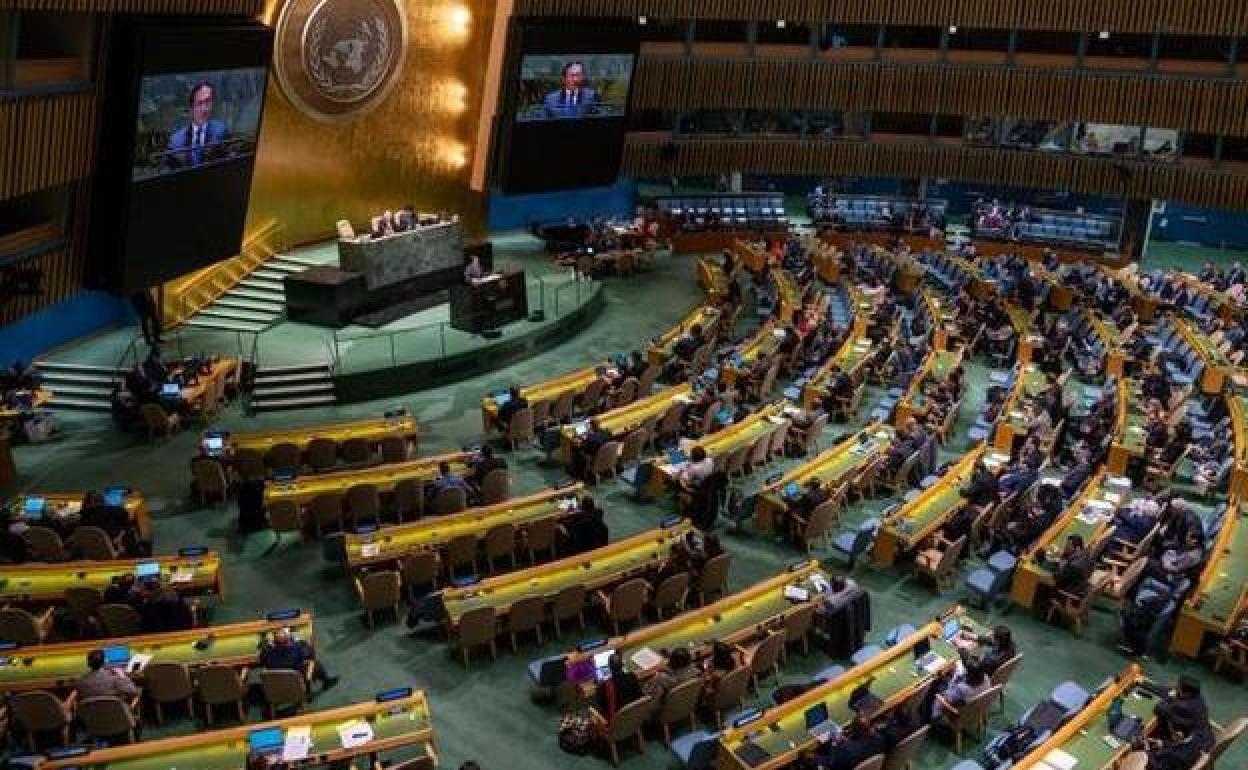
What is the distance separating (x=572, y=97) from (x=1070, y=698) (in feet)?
66.5

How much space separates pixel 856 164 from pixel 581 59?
11335 mm

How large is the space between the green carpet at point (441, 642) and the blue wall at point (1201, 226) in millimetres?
20097

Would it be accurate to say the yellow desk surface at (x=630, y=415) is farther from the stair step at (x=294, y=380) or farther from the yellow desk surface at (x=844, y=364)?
the stair step at (x=294, y=380)

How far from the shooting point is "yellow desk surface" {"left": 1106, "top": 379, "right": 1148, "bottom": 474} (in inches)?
703

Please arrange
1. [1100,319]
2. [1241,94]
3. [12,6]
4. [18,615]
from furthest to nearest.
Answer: [1241,94], [1100,319], [12,6], [18,615]

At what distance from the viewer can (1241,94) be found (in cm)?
2983

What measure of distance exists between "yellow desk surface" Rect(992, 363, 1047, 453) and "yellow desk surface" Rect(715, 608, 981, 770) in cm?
647

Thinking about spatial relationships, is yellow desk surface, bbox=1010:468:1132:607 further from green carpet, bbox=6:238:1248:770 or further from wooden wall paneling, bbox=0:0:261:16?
wooden wall paneling, bbox=0:0:261:16

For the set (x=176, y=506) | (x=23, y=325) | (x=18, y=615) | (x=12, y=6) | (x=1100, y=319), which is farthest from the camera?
(x=1100, y=319)

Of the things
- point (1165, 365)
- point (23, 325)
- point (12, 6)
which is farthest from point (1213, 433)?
point (23, 325)

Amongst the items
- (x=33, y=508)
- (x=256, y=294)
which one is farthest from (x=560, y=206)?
(x=33, y=508)

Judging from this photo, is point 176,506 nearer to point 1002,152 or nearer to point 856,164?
point 856,164

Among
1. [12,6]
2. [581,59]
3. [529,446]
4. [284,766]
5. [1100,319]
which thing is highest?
[581,59]

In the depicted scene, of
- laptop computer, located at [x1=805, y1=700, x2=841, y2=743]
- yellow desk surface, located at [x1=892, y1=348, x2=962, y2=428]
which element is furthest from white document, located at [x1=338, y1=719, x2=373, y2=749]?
yellow desk surface, located at [x1=892, y1=348, x2=962, y2=428]
